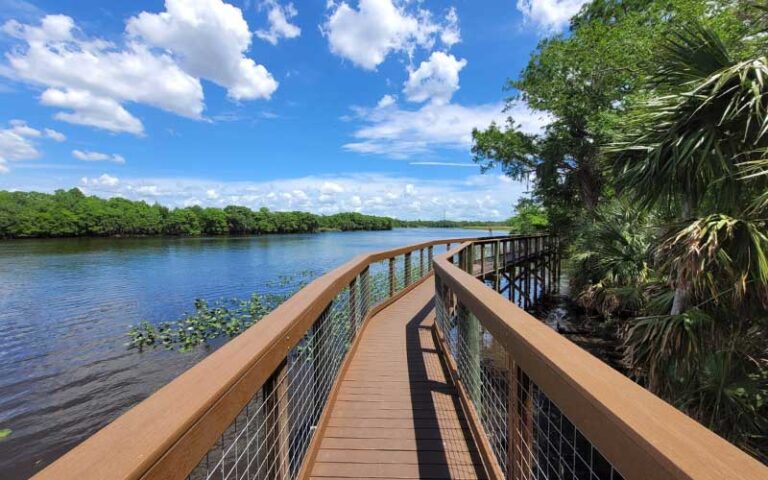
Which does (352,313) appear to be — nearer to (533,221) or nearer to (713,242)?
(713,242)

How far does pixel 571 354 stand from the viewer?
1202 mm

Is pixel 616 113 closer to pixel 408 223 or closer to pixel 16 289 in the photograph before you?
pixel 16 289

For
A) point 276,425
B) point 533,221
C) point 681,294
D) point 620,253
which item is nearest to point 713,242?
point 681,294

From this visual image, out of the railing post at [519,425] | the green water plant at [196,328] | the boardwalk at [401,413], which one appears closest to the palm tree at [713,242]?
the boardwalk at [401,413]

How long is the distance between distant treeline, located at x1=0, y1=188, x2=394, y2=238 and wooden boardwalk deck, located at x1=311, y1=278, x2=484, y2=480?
84.2 metres

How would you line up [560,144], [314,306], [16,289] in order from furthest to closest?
[16,289] < [560,144] < [314,306]

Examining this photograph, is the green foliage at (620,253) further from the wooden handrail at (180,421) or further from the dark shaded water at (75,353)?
the dark shaded water at (75,353)

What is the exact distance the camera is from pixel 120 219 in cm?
7331

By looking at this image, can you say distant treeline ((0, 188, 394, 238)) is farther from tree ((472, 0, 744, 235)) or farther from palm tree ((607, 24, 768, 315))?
palm tree ((607, 24, 768, 315))

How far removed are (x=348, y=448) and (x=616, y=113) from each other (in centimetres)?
1471

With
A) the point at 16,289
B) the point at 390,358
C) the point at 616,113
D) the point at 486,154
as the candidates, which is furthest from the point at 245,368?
the point at 16,289

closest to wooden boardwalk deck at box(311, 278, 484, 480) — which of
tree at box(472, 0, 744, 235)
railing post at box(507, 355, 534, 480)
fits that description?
railing post at box(507, 355, 534, 480)

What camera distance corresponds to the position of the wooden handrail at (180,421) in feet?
2.19

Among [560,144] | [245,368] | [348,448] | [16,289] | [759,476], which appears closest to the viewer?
[759,476]
